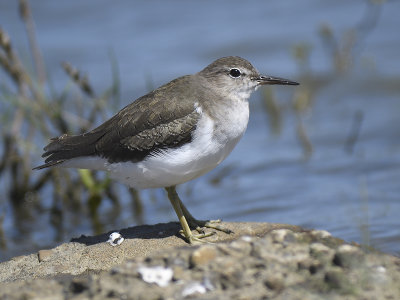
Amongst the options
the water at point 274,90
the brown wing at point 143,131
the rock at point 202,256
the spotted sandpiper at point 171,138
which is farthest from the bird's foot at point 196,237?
the rock at point 202,256

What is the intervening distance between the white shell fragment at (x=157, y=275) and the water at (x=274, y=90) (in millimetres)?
3033

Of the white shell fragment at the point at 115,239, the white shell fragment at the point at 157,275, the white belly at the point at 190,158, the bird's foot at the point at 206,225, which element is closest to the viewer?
the white shell fragment at the point at 157,275

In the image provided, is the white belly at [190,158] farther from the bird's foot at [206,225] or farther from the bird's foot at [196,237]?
the bird's foot at [206,225]

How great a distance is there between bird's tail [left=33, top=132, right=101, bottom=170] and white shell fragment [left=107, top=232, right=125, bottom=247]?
0.92 meters

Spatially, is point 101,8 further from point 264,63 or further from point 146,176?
point 146,176

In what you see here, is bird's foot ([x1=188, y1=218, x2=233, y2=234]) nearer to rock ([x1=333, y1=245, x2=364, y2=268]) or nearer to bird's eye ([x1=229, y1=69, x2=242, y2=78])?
bird's eye ([x1=229, y1=69, x2=242, y2=78])

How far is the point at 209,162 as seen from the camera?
6262mm

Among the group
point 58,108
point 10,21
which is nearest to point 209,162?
point 58,108

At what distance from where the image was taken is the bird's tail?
670 centimetres

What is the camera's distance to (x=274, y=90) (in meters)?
13.8

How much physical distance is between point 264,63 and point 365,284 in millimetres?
10654

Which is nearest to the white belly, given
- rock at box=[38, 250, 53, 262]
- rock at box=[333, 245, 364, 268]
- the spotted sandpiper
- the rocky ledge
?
the spotted sandpiper

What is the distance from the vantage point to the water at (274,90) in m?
8.88

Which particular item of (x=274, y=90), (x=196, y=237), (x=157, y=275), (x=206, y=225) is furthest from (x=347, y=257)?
(x=274, y=90)
